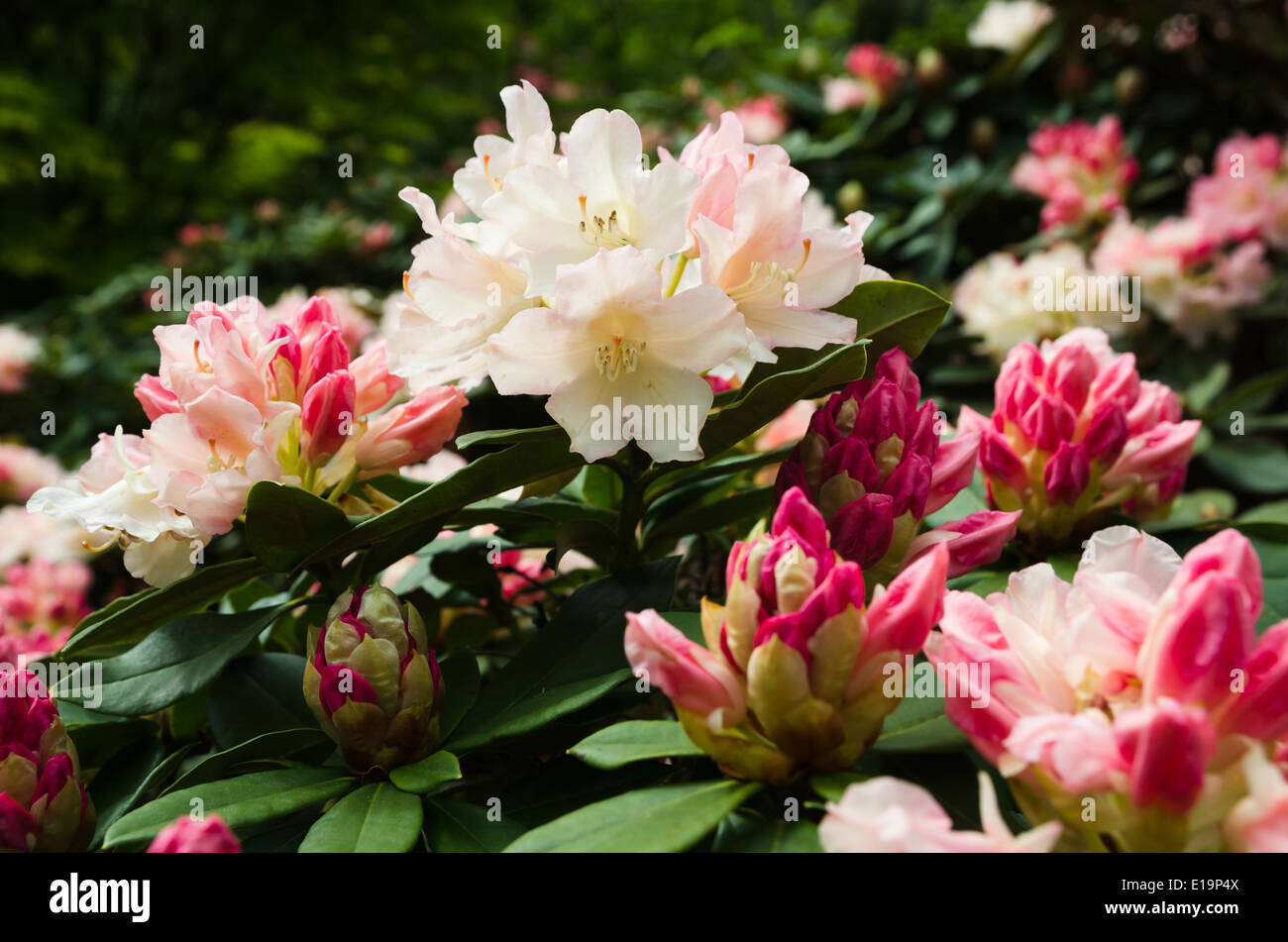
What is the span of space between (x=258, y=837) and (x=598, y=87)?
5546 millimetres

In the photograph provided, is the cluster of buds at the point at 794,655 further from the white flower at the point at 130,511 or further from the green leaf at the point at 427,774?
the white flower at the point at 130,511

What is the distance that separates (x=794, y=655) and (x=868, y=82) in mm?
2458

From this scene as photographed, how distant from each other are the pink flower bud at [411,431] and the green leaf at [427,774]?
0.72 feet

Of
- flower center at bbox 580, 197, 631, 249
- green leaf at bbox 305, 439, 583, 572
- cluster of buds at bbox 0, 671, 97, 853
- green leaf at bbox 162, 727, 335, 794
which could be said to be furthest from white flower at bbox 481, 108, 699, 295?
cluster of buds at bbox 0, 671, 97, 853

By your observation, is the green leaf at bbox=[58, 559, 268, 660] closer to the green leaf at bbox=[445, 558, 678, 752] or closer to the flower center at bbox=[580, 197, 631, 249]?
the green leaf at bbox=[445, 558, 678, 752]

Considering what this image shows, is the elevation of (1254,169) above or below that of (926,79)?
below

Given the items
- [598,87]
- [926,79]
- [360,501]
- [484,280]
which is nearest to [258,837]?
[360,501]

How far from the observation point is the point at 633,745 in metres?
0.53

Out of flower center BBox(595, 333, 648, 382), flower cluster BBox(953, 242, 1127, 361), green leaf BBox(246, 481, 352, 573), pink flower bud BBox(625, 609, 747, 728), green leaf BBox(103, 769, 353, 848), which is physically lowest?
green leaf BBox(103, 769, 353, 848)

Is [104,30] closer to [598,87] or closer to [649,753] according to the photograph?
[598,87]

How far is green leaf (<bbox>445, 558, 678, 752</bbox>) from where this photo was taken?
634 mm

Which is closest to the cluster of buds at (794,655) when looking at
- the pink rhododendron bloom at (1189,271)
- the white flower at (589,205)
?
the white flower at (589,205)

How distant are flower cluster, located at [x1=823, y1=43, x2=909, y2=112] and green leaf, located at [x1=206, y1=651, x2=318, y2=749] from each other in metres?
2.26

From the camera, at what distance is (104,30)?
5.21 meters
